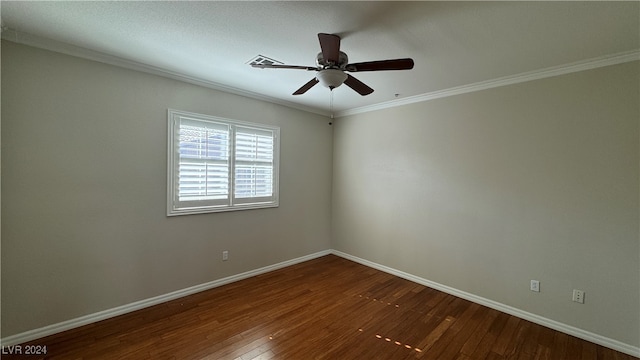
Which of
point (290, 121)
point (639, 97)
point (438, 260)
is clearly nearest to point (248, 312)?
point (438, 260)

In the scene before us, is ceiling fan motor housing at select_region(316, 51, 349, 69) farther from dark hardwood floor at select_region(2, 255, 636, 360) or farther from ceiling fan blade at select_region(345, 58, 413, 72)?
dark hardwood floor at select_region(2, 255, 636, 360)

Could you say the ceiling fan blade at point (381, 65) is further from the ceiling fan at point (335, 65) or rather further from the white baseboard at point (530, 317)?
the white baseboard at point (530, 317)

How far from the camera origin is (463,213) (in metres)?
3.12

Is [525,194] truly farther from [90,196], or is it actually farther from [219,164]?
[90,196]

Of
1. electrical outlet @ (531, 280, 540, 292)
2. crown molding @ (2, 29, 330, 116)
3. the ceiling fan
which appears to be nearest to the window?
crown molding @ (2, 29, 330, 116)

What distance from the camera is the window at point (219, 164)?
115 inches

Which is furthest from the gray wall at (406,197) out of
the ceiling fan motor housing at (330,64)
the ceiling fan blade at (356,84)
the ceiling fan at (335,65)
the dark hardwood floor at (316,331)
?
the ceiling fan motor housing at (330,64)

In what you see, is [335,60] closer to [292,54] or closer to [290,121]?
[292,54]

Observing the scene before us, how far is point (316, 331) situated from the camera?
2.37 m

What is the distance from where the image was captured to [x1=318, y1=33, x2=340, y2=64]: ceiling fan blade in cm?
161

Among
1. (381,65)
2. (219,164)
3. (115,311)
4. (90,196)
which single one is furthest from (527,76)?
(115,311)

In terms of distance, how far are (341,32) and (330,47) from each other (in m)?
0.36

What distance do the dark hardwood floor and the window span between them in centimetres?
115

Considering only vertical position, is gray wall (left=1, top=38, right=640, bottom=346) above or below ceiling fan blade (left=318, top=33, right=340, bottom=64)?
below
